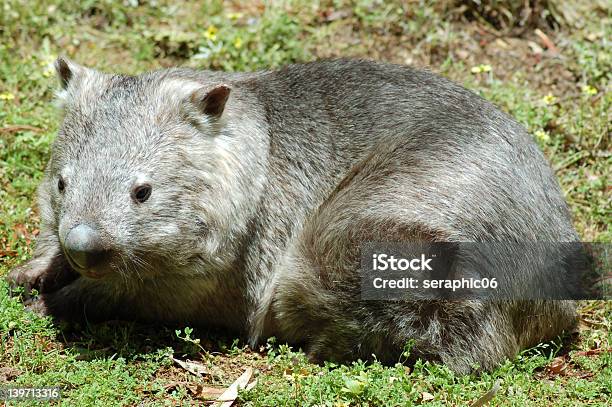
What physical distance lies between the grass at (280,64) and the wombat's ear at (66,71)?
52.7 inches

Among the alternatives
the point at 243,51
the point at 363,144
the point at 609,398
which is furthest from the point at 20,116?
the point at 609,398

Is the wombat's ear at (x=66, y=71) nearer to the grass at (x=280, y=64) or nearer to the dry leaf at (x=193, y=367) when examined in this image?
the grass at (x=280, y=64)

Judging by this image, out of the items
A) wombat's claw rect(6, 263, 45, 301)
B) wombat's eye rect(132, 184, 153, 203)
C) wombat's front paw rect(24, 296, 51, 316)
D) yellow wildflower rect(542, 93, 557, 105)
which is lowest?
wombat's front paw rect(24, 296, 51, 316)

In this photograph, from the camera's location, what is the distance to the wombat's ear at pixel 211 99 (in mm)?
5445

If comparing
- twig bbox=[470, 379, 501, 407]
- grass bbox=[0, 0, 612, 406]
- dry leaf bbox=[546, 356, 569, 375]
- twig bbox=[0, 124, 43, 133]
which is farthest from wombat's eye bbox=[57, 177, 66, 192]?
dry leaf bbox=[546, 356, 569, 375]

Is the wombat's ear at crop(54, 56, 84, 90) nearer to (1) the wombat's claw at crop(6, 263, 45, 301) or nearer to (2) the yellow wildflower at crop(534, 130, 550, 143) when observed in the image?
(1) the wombat's claw at crop(6, 263, 45, 301)

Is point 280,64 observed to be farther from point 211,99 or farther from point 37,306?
point 37,306

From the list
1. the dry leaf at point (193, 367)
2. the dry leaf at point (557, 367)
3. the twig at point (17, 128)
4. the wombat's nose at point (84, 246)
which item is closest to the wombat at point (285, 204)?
the wombat's nose at point (84, 246)

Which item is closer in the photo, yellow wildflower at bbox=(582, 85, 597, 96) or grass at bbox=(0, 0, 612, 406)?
grass at bbox=(0, 0, 612, 406)

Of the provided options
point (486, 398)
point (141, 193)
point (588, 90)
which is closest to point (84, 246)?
point (141, 193)

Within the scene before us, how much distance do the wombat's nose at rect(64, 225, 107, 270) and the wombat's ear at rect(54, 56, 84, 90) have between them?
1254 mm

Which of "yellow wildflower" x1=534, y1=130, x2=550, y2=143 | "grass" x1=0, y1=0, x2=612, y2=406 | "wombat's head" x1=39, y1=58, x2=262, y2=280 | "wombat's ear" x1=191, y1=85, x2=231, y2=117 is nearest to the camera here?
"wombat's head" x1=39, y1=58, x2=262, y2=280

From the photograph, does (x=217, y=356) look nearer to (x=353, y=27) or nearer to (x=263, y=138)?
(x=263, y=138)

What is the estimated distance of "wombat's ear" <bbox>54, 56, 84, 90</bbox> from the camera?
573 centimetres
